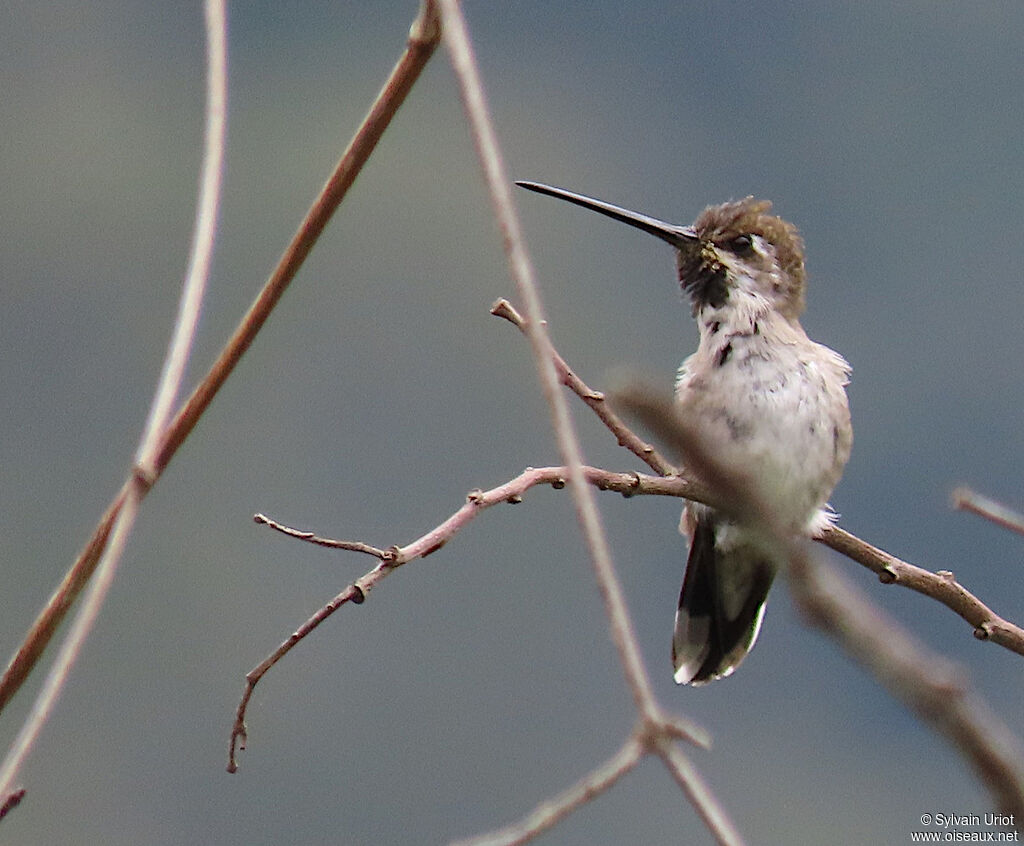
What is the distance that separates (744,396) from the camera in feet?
4.65

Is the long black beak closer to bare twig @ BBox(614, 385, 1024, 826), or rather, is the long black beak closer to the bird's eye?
the bird's eye

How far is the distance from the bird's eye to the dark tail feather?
0.34 meters

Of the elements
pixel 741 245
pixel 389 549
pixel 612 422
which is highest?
pixel 741 245

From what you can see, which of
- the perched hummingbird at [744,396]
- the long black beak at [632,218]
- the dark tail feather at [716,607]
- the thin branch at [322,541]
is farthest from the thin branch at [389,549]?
the dark tail feather at [716,607]

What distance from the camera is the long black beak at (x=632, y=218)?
876mm

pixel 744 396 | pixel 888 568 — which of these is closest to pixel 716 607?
pixel 744 396

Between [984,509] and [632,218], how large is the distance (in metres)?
0.77

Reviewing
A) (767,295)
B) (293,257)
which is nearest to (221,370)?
(293,257)

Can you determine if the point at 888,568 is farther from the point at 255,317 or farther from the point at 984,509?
the point at 255,317

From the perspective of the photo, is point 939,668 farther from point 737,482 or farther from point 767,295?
point 767,295

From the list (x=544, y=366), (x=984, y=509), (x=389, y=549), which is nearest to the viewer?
(x=544, y=366)

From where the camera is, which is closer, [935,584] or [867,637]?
[867,637]

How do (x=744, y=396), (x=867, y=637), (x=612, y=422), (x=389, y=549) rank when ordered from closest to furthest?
(x=867, y=637), (x=389, y=549), (x=612, y=422), (x=744, y=396)

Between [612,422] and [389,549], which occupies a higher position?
[612,422]
